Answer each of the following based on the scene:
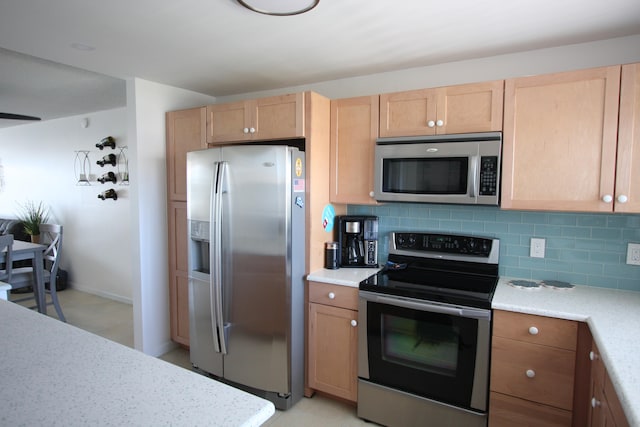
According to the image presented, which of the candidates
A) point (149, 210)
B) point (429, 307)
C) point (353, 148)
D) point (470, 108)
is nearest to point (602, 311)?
point (429, 307)

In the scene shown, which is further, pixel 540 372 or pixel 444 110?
pixel 444 110

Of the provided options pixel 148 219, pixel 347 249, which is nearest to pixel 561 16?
pixel 347 249

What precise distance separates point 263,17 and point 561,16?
4.77 feet

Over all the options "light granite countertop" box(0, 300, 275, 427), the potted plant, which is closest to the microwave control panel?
"light granite countertop" box(0, 300, 275, 427)

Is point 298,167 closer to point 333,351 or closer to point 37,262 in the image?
point 333,351

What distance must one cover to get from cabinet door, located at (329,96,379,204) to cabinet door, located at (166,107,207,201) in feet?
3.48

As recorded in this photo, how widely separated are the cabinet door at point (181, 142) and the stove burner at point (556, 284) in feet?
8.28

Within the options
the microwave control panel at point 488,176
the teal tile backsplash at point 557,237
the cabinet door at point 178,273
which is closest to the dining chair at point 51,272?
the cabinet door at point 178,273

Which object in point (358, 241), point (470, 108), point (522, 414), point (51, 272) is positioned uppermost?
point (470, 108)

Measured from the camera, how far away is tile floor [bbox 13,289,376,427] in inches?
96.1

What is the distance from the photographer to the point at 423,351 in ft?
7.18

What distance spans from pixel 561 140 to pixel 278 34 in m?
1.63

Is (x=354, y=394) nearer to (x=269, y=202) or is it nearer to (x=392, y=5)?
(x=269, y=202)

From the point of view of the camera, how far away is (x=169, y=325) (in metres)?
3.35
